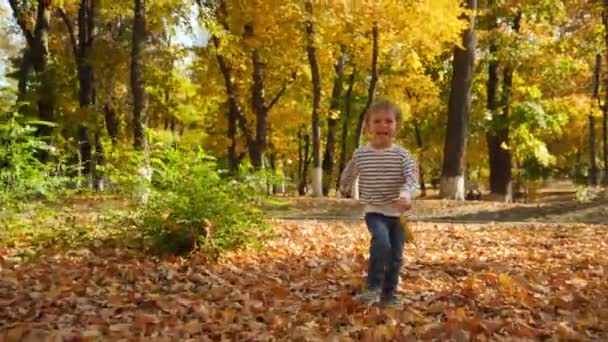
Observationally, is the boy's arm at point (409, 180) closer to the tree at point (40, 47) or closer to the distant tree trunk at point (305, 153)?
the tree at point (40, 47)

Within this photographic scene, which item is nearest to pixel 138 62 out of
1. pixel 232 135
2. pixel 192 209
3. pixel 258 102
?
pixel 258 102

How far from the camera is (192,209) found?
5867mm

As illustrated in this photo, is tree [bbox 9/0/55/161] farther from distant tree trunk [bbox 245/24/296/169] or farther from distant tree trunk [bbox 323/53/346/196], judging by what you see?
distant tree trunk [bbox 323/53/346/196]

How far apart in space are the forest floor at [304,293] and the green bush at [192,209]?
0.60ft

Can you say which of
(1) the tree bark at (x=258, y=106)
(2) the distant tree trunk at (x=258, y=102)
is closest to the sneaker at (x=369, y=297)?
(2) the distant tree trunk at (x=258, y=102)

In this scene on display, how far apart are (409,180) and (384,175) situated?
18 cm

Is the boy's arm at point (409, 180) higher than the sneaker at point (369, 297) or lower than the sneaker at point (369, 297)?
higher

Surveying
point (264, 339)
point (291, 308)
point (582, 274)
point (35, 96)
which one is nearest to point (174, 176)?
point (291, 308)

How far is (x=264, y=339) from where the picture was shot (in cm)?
365

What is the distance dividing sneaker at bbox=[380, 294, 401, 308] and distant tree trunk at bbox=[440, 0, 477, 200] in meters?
11.3

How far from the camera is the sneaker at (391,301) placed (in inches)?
173

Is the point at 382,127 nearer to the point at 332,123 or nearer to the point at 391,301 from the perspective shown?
the point at 391,301

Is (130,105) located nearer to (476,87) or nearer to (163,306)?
(476,87)

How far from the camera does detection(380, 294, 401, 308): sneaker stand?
4.39 meters
